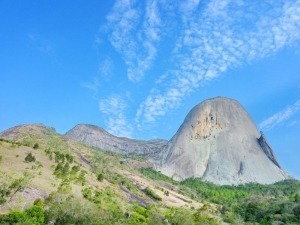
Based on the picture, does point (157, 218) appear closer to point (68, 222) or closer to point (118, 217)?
point (118, 217)

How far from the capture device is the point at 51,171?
79625mm

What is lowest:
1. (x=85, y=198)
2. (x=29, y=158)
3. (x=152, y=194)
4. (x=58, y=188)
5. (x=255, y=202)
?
(x=85, y=198)

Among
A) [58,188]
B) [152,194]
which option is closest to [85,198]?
[58,188]

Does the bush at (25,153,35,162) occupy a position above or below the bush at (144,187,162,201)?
below

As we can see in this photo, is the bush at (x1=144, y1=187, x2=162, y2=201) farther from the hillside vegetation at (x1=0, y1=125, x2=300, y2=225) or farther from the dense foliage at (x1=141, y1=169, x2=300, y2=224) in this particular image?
the dense foliage at (x1=141, y1=169, x2=300, y2=224)

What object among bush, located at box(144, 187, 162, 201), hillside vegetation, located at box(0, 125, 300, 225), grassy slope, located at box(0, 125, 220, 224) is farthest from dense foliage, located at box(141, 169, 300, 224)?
bush, located at box(144, 187, 162, 201)

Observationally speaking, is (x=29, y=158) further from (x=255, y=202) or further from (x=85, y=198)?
(x=255, y=202)

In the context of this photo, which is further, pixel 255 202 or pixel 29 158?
pixel 255 202

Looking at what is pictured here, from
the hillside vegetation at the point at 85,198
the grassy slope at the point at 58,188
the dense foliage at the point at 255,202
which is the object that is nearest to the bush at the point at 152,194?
the hillside vegetation at the point at 85,198

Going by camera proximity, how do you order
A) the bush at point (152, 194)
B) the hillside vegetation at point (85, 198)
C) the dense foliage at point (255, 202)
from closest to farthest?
the hillside vegetation at point (85, 198) < the dense foliage at point (255, 202) < the bush at point (152, 194)

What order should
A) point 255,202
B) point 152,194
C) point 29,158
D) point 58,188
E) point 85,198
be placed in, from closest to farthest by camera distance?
point 58,188 → point 85,198 → point 29,158 → point 152,194 → point 255,202

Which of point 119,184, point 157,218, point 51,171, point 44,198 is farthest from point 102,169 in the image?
point 44,198

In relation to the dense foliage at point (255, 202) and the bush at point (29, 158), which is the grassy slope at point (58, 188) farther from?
the dense foliage at point (255, 202)

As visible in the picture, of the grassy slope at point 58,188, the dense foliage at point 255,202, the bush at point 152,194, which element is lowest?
the grassy slope at point 58,188
